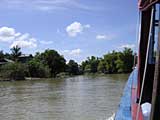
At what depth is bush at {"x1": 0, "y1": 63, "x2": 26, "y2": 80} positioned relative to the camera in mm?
63062

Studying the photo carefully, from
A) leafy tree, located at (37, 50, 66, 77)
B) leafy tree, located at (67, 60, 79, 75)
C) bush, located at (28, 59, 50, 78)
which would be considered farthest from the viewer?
leafy tree, located at (67, 60, 79, 75)

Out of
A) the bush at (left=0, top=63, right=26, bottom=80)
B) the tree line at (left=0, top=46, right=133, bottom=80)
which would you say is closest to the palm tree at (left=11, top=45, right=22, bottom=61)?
the tree line at (left=0, top=46, right=133, bottom=80)

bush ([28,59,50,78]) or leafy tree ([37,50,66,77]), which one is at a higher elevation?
leafy tree ([37,50,66,77])

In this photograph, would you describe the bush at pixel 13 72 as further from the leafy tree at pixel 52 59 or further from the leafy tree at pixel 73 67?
the leafy tree at pixel 73 67

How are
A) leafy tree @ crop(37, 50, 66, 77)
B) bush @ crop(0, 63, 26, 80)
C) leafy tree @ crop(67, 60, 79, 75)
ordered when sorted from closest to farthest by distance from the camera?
bush @ crop(0, 63, 26, 80)
leafy tree @ crop(37, 50, 66, 77)
leafy tree @ crop(67, 60, 79, 75)

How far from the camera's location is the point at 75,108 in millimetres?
17422

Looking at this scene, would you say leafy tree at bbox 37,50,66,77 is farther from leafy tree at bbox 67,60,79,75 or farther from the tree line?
leafy tree at bbox 67,60,79,75

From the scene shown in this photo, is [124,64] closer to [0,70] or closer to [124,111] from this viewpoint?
[0,70]

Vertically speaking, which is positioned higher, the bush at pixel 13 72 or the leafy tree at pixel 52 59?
the leafy tree at pixel 52 59

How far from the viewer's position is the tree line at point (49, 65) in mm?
64375

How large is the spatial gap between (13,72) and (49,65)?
1988cm

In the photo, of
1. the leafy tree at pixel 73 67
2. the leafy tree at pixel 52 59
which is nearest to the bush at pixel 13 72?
the leafy tree at pixel 52 59

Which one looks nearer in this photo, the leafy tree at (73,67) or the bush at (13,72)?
the bush at (13,72)

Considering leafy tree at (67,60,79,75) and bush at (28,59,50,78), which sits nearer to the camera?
bush at (28,59,50,78)
